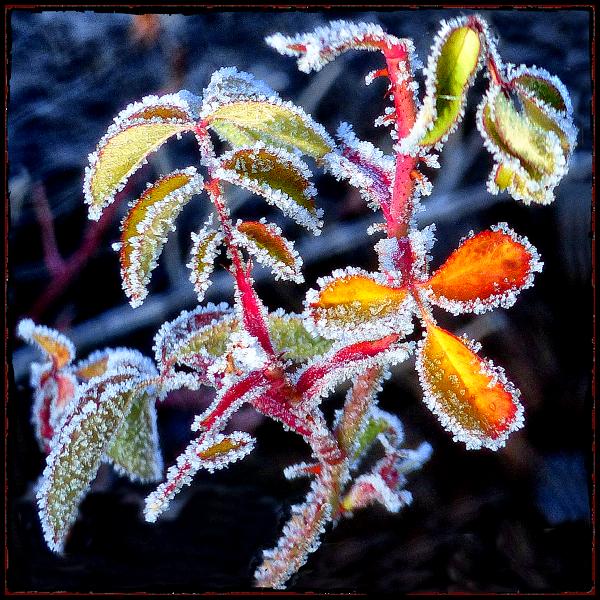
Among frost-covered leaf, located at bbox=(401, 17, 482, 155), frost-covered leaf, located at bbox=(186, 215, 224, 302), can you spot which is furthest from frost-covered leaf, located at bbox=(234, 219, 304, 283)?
frost-covered leaf, located at bbox=(401, 17, 482, 155)

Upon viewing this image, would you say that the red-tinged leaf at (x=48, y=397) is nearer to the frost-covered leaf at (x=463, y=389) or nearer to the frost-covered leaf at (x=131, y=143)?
the frost-covered leaf at (x=131, y=143)

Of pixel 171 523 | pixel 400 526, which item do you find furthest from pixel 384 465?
pixel 171 523

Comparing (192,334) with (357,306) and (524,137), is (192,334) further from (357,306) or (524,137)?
(524,137)

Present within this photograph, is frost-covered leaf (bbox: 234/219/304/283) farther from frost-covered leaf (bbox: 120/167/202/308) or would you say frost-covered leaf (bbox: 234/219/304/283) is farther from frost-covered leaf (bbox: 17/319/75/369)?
frost-covered leaf (bbox: 17/319/75/369)

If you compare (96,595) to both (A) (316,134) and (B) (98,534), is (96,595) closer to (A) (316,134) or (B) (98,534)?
(B) (98,534)

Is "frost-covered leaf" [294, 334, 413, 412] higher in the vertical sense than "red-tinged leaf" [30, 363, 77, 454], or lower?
higher

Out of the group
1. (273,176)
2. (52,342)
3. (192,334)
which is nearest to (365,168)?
(273,176)
